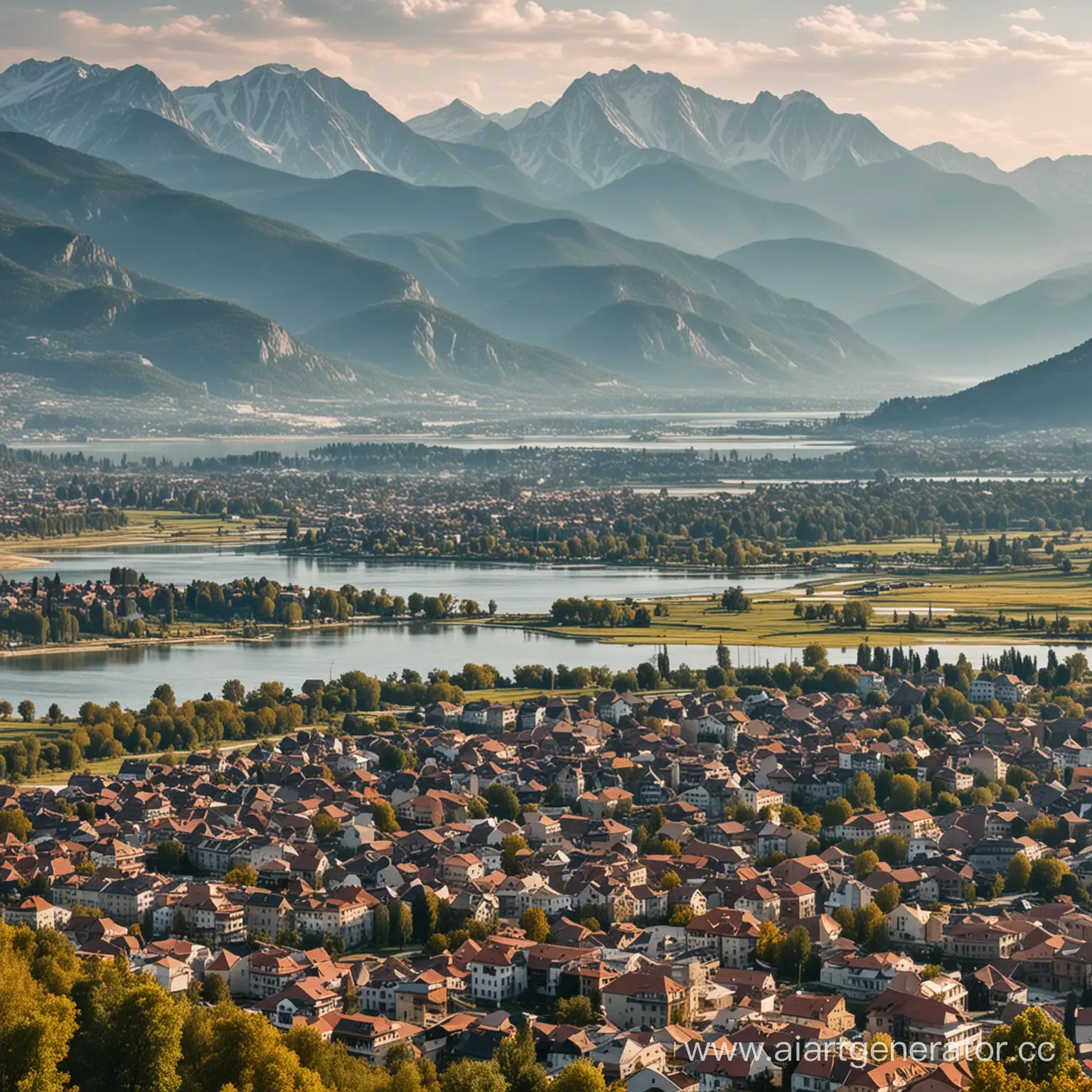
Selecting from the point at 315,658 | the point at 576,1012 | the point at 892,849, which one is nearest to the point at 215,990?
the point at 576,1012

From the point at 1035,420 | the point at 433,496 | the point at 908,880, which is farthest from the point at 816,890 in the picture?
the point at 1035,420

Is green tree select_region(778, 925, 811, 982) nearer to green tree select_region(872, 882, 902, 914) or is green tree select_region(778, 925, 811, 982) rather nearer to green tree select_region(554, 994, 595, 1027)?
green tree select_region(872, 882, 902, 914)

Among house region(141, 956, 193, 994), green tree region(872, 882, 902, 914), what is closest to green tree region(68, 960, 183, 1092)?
house region(141, 956, 193, 994)

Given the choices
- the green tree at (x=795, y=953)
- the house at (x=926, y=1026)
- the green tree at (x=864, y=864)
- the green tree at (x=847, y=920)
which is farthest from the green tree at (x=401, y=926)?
the house at (x=926, y=1026)

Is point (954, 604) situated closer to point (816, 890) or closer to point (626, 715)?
point (626, 715)

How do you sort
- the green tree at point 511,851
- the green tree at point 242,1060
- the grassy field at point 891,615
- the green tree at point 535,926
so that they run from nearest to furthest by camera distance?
the green tree at point 242,1060
the green tree at point 535,926
the green tree at point 511,851
the grassy field at point 891,615

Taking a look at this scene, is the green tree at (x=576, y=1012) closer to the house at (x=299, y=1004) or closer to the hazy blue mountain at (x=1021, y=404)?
the house at (x=299, y=1004)
